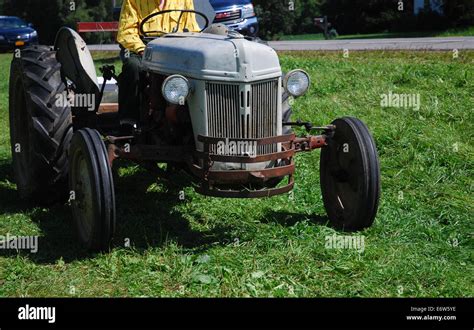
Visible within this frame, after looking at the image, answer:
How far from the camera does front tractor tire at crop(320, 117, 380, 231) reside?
16.6 feet

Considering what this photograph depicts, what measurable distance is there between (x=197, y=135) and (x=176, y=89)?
1.15ft

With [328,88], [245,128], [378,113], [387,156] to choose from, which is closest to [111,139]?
[245,128]

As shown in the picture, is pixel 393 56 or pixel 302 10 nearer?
pixel 393 56

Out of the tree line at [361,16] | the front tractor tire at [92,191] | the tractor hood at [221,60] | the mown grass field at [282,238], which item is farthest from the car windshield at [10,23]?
the tractor hood at [221,60]

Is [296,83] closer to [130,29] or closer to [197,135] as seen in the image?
[197,135]

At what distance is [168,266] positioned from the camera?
468 centimetres

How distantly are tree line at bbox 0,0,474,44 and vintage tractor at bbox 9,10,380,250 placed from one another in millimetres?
24111

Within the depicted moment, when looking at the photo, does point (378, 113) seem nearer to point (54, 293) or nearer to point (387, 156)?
point (387, 156)

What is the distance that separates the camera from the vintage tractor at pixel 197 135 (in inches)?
186

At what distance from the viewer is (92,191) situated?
4.70 meters

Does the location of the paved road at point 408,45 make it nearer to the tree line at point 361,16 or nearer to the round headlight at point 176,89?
the tree line at point 361,16

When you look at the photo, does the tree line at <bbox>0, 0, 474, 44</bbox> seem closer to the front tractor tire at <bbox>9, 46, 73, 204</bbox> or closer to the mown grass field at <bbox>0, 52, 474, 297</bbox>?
the mown grass field at <bbox>0, 52, 474, 297</bbox>

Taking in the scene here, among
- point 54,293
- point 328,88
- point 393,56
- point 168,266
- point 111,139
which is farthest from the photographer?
point 393,56

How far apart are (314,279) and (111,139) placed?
1793mm
